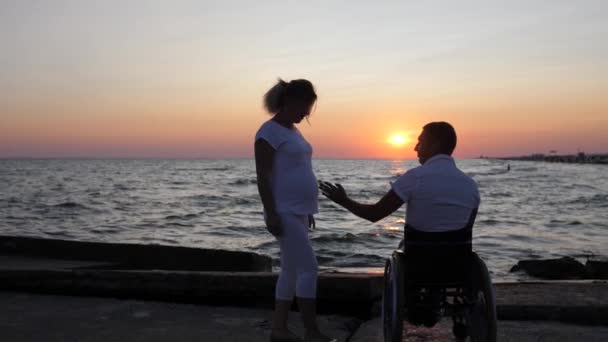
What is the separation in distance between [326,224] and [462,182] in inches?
544

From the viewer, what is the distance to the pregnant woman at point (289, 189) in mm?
3117

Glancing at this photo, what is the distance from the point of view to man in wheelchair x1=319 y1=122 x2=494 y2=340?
2.74 m

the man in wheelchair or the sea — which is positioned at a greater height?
the man in wheelchair

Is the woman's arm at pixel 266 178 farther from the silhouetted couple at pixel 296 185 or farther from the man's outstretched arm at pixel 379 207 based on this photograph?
the man's outstretched arm at pixel 379 207

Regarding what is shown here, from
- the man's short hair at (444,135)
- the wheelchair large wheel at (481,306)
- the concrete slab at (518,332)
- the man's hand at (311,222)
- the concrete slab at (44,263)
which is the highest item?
the man's short hair at (444,135)

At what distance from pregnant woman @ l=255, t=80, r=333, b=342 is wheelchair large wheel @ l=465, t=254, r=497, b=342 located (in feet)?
2.90

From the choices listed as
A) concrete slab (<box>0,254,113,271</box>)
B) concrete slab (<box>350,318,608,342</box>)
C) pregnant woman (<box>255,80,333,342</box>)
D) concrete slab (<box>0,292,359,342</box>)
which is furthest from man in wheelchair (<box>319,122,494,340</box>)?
concrete slab (<box>0,254,113,271</box>)

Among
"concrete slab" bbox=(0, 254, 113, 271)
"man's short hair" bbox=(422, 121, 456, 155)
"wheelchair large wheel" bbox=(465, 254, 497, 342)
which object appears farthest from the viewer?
"concrete slab" bbox=(0, 254, 113, 271)

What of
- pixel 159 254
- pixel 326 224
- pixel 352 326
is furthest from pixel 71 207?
pixel 352 326

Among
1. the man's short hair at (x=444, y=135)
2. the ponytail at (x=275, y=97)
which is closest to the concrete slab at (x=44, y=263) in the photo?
the ponytail at (x=275, y=97)

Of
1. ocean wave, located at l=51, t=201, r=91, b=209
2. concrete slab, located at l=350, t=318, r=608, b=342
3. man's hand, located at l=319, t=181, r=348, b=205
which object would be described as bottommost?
ocean wave, located at l=51, t=201, r=91, b=209

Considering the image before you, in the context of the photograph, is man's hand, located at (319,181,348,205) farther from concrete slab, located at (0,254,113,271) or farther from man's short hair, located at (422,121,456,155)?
concrete slab, located at (0,254,113,271)

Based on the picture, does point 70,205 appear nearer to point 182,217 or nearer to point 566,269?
point 182,217

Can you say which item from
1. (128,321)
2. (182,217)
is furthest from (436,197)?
(182,217)
